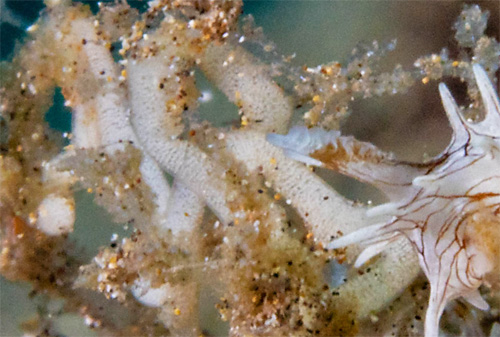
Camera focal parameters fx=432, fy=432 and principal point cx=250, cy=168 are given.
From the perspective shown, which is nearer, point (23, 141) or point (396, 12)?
point (396, 12)

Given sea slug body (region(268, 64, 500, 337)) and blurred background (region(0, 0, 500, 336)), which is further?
blurred background (region(0, 0, 500, 336))

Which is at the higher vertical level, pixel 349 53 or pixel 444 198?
pixel 349 53

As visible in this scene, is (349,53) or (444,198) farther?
(349,53)

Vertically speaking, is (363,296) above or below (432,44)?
below

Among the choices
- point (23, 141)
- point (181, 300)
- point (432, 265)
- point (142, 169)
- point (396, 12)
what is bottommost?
point (181, 300)

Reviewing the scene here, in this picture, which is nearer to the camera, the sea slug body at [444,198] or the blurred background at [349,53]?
Answer: the sea slug body at [444,198]

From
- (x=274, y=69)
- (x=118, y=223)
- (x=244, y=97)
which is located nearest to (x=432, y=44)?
(x=274, y=69)

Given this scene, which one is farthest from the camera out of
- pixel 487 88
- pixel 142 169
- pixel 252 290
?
pixel 142 169

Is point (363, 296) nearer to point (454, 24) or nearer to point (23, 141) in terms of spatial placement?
point (454, 24)
